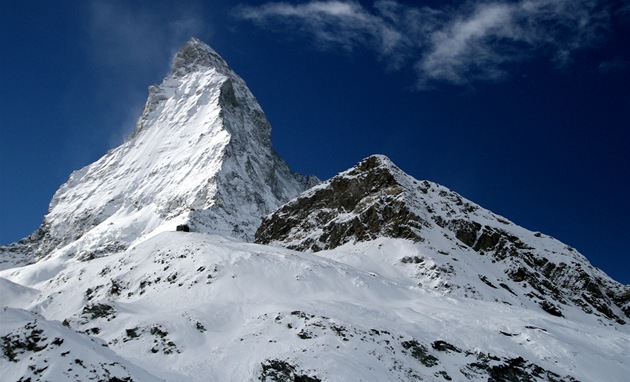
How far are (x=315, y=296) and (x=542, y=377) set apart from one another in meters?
15.9

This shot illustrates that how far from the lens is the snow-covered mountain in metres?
26.1

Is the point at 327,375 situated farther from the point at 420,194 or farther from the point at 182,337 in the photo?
the point at 420,194

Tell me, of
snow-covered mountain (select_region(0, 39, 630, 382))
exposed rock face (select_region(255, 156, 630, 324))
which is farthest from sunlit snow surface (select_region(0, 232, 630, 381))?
exposed rock face (select_region(255, 156, 630, 324))

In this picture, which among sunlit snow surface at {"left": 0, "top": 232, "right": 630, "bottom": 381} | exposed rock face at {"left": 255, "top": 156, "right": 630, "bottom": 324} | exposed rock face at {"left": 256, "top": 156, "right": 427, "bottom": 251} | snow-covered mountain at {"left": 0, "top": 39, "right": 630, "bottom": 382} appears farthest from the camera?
exposed rock face at {"left": 256, "top": 156, "right": 427, "bottom": 251}

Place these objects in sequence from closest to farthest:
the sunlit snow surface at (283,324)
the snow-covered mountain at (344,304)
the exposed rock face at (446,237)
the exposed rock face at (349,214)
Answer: the snow-covered mountain at (344,304) < the sunlit snow surface at (283,324) < the exposed rock face at (446,237) < the exposed rock face at (349,214)

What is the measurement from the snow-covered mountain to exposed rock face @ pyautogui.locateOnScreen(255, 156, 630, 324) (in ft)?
0.78

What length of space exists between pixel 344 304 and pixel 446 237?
1391 inches

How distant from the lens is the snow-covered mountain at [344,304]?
26.1 metres

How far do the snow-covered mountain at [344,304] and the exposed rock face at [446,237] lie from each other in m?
0.24

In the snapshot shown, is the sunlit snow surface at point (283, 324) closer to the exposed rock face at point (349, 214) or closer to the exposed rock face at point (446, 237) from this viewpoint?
the exposed rock face at point (446, 237)

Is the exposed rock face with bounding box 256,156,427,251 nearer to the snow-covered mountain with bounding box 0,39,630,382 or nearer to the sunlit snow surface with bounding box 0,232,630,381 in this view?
the snow-covered mountain with bounding box 0,39,630,382

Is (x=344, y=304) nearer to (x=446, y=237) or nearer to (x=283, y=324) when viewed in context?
(x=283, y=324)

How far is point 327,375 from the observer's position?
82.5ft

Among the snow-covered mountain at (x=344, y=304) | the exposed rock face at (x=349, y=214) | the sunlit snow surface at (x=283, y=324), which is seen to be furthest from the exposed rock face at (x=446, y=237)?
the sunlit snow surface at (x=283, y=324)
